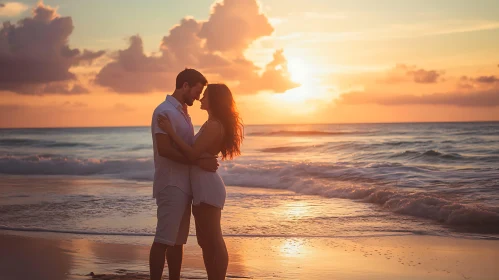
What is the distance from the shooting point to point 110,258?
7.27m

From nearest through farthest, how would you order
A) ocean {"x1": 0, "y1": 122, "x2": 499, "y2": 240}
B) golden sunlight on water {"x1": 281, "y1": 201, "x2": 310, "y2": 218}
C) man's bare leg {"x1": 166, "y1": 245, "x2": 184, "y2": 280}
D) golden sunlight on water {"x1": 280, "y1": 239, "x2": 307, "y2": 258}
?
man's bare leg {"x1": 166, "y1": 245, "x2": 184, "y2": 280} → golden sunlight on water {"x1": 280, "y1": 239, "x2": 307, "y2": 258} → ocean {"x1": 0, "y1": 122, "x2": 499, "y2": 240} → golden sunlight on water {"x1": 281, "y1": 201, "x2": 310, "y2": 218}

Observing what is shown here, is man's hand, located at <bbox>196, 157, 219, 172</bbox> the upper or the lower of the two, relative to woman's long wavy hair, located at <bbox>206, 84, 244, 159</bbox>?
lower

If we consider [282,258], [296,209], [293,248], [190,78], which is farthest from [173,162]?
[296,209]

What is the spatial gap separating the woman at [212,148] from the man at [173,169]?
0.23ft

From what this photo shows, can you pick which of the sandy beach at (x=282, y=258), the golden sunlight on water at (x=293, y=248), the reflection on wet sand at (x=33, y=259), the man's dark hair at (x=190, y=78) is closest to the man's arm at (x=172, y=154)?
the man's dark hair at (x=190, y=78)

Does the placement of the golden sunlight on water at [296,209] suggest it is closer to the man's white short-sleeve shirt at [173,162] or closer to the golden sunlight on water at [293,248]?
the golden sunlight on water at [293,248]

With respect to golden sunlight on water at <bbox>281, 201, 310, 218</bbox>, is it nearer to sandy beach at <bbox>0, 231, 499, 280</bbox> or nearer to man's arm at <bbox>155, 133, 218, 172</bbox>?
sandy beach at <bbox>0, 231, 499, 280</bbox>

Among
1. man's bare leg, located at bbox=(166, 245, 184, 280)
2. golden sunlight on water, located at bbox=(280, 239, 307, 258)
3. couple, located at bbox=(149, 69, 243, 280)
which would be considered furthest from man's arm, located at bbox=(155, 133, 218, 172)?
golden sunlight on water, located at bbox=(280, 239, 307, 258)

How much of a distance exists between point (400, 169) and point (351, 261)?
12.9 meters

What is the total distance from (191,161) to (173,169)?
196 millimetres

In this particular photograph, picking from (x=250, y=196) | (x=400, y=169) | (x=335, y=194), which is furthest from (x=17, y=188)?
(x=400, y=169)

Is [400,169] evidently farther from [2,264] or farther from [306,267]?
[2,264]

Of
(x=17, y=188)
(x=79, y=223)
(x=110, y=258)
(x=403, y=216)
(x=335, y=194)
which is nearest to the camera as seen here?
(x=110, y=258)

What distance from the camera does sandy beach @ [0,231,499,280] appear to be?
648 centimetres
